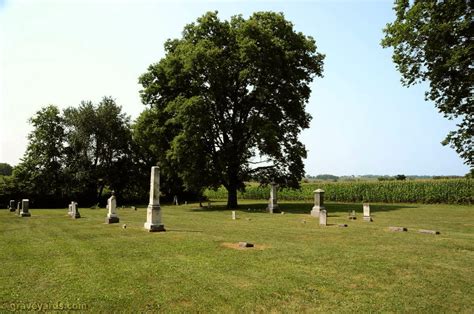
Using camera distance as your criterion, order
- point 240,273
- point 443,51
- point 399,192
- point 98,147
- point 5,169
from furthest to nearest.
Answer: point 5,169
point 98,147
point 399,192
point 443,51
point 240,273

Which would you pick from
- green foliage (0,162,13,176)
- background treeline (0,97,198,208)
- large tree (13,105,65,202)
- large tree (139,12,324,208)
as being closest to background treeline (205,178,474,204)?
large tree (139,12,324,208)

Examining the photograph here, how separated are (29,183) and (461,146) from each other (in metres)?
43.7

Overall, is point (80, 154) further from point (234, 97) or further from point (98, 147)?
point (234, 97)

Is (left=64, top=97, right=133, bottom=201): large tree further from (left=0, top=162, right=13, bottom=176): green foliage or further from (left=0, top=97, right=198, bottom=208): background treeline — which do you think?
(left=0, top=162, right=13, bottom=176): green foliage

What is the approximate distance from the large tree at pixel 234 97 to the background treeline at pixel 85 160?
13892 mm

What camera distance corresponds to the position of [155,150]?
108 feet

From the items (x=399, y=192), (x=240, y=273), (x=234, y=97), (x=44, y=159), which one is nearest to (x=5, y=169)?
(x=44, y=159)

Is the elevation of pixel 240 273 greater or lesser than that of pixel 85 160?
lesser

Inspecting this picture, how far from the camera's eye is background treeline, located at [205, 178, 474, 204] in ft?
128

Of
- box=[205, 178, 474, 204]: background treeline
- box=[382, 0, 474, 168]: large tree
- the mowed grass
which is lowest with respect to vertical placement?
the mowed grass

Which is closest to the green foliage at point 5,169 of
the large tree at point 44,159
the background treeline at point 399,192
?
the large tree at point 44,159

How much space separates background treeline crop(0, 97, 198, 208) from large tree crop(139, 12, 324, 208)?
13892mm

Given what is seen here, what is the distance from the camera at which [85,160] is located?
45938 mm

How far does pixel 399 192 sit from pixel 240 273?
130ft
